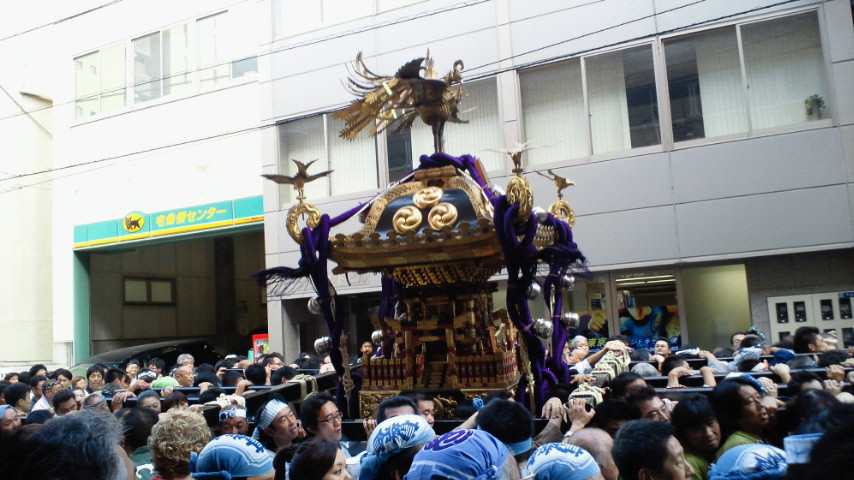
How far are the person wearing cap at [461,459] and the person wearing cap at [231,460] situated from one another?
3.64 ft

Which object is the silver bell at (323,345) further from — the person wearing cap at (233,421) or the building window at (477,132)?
the building window at (477,132)

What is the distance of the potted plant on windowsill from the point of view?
9.99 metres

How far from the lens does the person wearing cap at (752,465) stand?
2.21 metres

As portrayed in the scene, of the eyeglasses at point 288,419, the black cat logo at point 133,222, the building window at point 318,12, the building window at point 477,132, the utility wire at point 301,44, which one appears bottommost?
the eyeglasses at point 288,419

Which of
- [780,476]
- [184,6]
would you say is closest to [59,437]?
[780,476]

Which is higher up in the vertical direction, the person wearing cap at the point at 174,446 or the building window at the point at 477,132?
the building window at the point at 477,132

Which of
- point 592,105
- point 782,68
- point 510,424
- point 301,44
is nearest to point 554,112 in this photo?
point 592,105

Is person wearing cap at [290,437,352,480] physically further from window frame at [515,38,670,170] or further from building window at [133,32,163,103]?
building window at [133,32,163,103]

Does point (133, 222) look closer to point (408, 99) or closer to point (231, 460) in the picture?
point (408, 99)

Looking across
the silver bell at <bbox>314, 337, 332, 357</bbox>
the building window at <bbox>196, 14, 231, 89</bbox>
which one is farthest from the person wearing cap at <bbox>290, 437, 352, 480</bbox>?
the building window at <bbox>196, 14, 231, 89</bbox>

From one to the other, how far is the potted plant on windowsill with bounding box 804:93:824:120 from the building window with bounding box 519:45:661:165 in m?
2.12

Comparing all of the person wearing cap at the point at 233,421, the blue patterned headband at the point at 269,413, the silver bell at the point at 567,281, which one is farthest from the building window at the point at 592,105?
the blue patterned headband at the point at 269,413

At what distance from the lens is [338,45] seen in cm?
1335

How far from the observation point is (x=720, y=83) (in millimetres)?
10711
